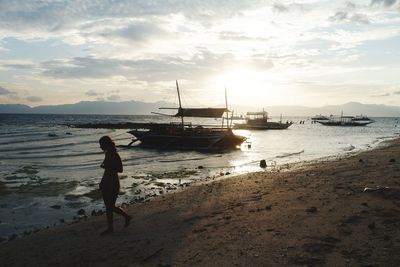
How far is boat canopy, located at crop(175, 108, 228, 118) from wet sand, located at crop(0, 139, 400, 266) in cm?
3710

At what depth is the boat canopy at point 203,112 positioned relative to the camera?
4949cm

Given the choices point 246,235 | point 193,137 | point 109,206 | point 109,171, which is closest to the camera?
point 246,235

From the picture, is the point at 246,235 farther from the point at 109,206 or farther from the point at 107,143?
the point at 107,143

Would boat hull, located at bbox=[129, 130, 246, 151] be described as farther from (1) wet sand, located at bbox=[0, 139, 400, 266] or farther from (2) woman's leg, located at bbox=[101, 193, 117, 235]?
(2) woman's leg, located at bbox=[101, 193, 117, 235]

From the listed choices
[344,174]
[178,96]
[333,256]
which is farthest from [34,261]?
[178,96]

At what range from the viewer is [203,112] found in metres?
50.3

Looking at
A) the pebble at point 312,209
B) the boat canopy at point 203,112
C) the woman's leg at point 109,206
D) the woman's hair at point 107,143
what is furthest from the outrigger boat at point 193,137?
the woman's hair at point 107,143

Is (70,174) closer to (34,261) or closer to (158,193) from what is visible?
(158,193)

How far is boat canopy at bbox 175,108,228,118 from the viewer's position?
4949cm

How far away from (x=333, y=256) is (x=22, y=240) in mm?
7877

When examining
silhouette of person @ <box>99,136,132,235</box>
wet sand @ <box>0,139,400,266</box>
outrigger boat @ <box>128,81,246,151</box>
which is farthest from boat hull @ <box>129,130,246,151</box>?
silhouette of person @ <box>99,136,132,235</box>

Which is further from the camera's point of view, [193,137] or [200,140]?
[193,137]

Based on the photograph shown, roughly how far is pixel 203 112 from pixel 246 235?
42452 mm

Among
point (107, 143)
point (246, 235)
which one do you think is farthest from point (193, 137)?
point (246, 235)
